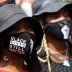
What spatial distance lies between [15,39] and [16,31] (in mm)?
69

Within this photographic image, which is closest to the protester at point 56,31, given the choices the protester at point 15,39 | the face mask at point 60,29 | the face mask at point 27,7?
the face mask at point 60,29

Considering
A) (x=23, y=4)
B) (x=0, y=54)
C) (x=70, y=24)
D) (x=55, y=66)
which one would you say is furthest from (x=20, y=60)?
(x=23, y=4)

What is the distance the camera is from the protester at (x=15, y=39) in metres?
3.76

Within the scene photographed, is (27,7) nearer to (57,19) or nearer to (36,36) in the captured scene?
(57,19)

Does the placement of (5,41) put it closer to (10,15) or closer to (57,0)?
(10,15)

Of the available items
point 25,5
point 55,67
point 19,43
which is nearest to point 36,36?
point 19,43

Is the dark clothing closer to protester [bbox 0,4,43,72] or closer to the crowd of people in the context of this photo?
the crowd of people

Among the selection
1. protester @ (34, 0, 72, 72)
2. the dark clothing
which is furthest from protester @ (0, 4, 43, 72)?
protester @ (34, 0, 72, 72)

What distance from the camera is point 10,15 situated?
3.75 metres

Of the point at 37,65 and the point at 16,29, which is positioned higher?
the point at 16,29

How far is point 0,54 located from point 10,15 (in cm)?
35

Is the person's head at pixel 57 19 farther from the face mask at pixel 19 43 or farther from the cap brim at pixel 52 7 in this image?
the face mask at pixel 19 43

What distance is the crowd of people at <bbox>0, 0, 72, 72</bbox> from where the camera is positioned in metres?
3.81

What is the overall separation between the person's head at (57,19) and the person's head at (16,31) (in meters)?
0.89
